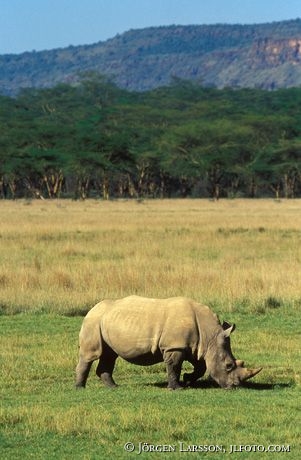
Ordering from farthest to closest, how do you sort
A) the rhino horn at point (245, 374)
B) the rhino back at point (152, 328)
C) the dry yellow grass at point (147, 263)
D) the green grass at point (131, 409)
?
the dry yellow grass at point (147, 263) < the rhino back at point (152, 328) < the rhino horn at point (245, 374) < the green grass at point (131, 409)

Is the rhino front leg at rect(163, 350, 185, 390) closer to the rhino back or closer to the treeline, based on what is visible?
the rhino back

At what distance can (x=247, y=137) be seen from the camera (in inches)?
3219

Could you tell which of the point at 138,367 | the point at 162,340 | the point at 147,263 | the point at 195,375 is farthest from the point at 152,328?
the point at 147,263

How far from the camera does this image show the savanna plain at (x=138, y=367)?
26.2 ft

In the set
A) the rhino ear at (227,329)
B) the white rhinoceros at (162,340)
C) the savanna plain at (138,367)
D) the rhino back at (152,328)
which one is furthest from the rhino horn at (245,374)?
the rhino back at (152,328)

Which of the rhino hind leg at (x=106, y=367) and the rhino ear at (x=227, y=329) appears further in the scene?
the rhino hind leg at (x=106, y=367)

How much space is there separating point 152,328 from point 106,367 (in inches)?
25.9

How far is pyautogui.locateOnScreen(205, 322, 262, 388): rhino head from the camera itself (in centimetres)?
980

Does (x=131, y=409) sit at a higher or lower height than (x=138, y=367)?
higher

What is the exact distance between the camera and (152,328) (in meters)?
9.96

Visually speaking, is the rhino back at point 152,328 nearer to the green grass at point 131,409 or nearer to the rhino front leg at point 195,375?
the rhino front leg at point 195,375

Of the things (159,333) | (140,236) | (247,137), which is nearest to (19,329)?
(159,333)

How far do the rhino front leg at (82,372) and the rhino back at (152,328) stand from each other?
28 cm

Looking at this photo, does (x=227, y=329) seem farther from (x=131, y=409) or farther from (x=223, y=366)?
(x=131, y=409)
